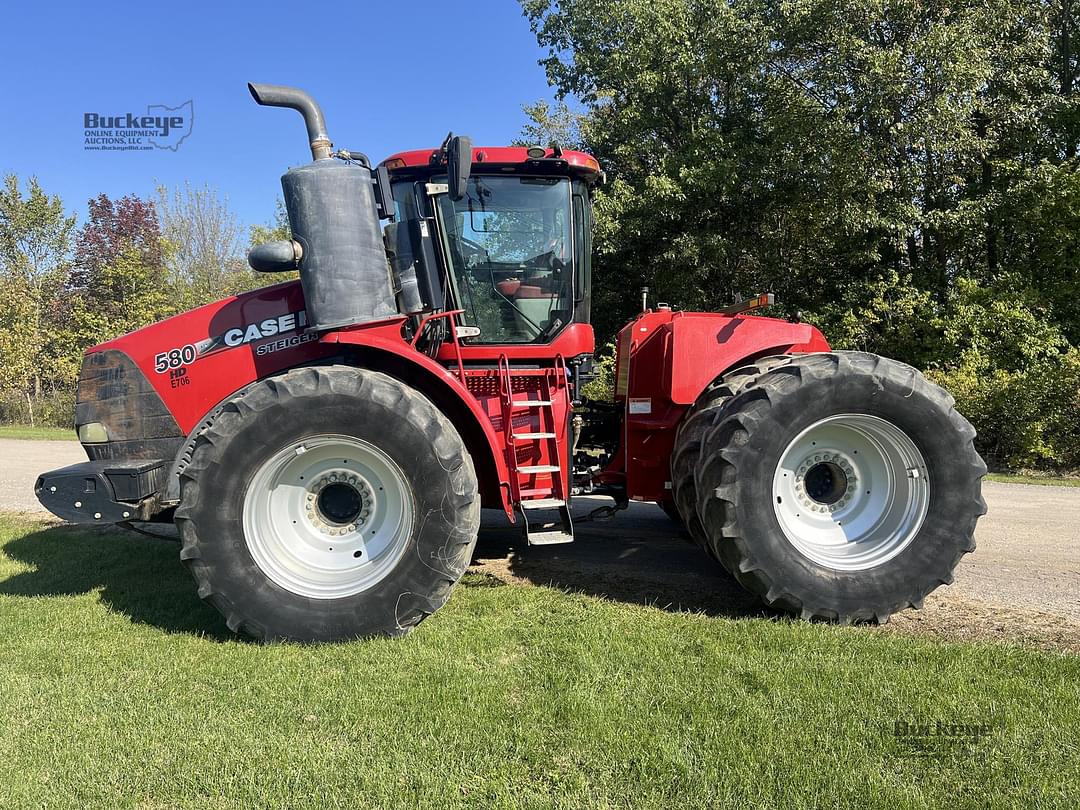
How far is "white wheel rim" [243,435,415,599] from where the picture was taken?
11.4 feet

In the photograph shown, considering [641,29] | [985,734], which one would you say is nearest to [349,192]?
[985,734]

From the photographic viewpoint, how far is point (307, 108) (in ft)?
12.8

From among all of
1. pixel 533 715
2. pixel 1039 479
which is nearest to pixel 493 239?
pixel 533 715

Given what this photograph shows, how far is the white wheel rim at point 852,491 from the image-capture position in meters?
3.65

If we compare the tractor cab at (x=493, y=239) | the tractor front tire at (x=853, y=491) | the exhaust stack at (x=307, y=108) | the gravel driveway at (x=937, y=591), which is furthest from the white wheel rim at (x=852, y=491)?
the exhaust stack at (x=307, y=108)

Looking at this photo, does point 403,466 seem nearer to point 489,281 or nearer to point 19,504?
point 489,281

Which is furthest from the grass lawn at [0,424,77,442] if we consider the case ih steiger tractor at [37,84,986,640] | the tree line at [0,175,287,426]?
the case ih steiger tractor at [37,84,986,640]

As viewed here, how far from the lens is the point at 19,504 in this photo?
751 cm

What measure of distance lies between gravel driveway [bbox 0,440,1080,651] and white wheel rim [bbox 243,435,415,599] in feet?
4.04

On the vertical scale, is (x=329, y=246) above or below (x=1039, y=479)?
above

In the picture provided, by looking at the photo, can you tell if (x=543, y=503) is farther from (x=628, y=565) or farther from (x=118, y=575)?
(x=118, y=575)

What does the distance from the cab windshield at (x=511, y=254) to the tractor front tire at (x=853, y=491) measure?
4.31 ft

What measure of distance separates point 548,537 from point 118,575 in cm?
305

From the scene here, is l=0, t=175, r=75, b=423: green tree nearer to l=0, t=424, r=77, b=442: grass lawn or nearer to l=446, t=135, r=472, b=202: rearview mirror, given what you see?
l=0, t=424, r=77, b=442: grass lawn
